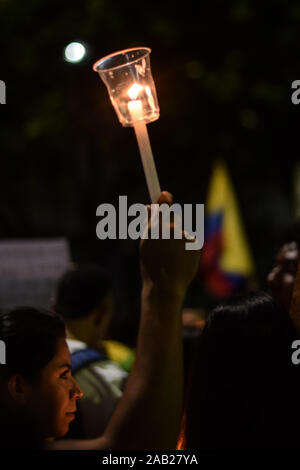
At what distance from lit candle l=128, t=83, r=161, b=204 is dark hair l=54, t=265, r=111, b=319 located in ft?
6.44

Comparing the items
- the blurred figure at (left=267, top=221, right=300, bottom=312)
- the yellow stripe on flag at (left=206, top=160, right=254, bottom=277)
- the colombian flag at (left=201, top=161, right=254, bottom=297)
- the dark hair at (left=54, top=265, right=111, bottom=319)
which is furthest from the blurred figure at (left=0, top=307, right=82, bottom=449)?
the yellow stripe on flag at (left=206, top=160, right=254, bottom=277)

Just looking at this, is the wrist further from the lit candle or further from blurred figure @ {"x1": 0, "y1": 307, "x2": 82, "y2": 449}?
blurred figure @ {"x1": 0, "y1": 307, "x2": 82, "y2": 449}

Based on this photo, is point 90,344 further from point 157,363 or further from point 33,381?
point 157,363

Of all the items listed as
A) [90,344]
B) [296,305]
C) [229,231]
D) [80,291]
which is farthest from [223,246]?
[296,305]

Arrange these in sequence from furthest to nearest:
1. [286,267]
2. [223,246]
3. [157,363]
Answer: [223,246]
[286,267]
[157,363]

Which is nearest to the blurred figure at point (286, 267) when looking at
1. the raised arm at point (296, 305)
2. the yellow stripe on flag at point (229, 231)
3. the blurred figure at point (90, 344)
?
the blurred figure at point (90, 344)

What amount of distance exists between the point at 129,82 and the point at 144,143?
252 millimetres

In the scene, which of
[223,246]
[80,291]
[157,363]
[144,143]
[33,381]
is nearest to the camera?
[157,363]

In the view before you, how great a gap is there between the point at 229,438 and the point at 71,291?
2.14 m

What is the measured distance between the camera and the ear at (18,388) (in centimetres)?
179

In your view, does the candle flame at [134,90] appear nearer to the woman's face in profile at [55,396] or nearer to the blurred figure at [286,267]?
the woman's face in profile at [55,396]

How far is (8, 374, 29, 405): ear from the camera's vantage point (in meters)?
1.79

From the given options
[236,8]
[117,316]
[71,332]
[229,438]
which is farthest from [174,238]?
[236,8]

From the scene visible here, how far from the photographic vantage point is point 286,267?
3264 millimetres
